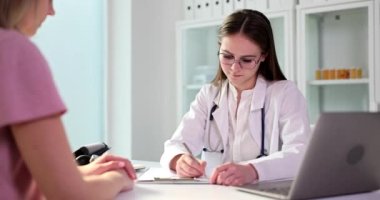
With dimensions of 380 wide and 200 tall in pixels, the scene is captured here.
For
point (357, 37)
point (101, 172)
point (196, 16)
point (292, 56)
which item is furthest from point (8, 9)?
point (196, 16)

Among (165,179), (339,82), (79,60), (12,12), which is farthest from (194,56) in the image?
(12,12)

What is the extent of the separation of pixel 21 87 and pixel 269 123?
121cm

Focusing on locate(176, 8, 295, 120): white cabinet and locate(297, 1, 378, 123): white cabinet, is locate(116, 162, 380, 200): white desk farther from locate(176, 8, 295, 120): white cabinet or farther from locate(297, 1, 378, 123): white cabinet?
locate(176, 8, 295, 120): white cabinet

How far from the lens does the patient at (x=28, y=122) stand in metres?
0.73

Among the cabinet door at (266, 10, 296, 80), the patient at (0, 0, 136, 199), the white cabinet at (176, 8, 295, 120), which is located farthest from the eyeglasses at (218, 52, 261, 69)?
the white cabinet at (176, 8, 295, 120)

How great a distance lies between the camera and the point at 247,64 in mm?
1803

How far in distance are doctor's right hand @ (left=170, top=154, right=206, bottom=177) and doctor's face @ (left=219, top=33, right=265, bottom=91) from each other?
403 mm

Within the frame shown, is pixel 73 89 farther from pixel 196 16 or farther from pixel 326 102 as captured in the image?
pixel 326 102

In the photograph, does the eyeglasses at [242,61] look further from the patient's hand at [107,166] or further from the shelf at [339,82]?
the shelf at [339,82]

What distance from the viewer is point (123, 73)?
3693mm

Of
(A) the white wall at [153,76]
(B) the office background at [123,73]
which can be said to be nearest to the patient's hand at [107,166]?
(B) the office background at [123,73]

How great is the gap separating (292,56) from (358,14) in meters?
0.48

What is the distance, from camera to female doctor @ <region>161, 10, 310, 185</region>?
1754 mm

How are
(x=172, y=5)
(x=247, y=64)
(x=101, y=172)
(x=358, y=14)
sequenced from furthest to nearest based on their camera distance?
1. (x=172, y=5)
2. (x=358, y=14)
3. (x=247, y=64)
4. (x=101, y=172)
